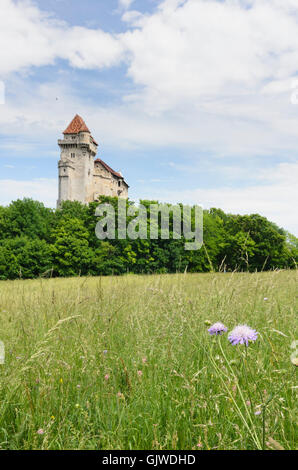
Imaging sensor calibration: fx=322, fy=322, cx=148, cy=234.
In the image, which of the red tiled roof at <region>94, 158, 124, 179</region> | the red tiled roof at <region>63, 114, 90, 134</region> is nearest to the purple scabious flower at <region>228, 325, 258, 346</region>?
the red tiled roof at <region>63, 114, 90, 134</region>

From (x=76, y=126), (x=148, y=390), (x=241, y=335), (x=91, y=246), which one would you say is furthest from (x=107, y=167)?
(x=241, y=335)

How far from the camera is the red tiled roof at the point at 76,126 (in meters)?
64.6

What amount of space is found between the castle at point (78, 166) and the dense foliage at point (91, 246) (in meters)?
18.0

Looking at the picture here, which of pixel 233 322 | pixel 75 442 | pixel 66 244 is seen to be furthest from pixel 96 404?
pixel 66 244

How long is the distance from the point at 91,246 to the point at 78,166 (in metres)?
26.4

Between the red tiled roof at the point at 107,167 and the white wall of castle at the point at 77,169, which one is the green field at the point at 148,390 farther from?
the red tiled roof at the point at 107,167

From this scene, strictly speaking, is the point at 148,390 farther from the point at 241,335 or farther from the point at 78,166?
the point at 78,166

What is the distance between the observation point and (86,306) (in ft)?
13.0

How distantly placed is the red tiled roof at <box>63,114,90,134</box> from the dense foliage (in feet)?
91.6

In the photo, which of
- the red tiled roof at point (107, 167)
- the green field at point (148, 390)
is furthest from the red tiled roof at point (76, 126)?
the green field at point (148, 390)

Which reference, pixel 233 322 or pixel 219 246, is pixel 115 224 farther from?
pixel 233 322

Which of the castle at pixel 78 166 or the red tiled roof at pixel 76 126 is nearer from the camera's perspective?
the castle at pixel 78 166

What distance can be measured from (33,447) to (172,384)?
894 mm

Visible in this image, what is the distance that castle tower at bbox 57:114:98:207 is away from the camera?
59.4m
